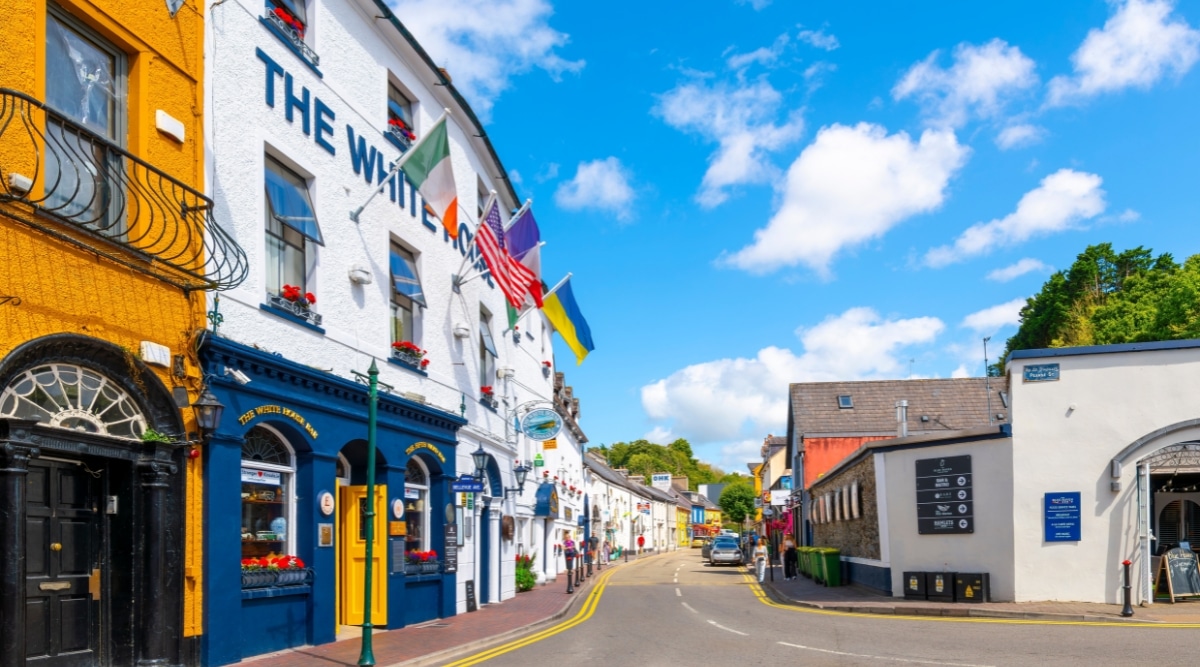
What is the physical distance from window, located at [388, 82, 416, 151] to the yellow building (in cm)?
670

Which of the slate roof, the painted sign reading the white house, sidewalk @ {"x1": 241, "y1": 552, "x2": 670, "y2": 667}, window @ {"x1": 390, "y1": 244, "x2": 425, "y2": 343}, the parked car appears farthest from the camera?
the parked car

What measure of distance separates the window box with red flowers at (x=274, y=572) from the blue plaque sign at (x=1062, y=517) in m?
15.2

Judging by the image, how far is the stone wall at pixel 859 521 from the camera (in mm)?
26094

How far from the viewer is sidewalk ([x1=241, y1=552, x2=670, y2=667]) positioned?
13555 millimetres

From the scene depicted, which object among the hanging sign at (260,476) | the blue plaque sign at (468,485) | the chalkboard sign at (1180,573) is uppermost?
the hanging sign at (260,476)

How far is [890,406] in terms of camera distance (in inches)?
1853

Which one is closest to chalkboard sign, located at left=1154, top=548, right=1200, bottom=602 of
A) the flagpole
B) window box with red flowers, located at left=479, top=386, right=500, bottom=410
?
window box with red flowers, located at left=479, top=386, right=500, bottom=410

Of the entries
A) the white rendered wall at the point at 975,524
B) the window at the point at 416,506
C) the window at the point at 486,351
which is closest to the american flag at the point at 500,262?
the window at the point at 486,351

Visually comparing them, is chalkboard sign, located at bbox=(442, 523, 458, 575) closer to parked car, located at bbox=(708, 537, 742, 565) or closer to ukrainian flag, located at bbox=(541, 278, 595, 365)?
ukrainian flag, located at bbox=(541, 278, 595, 365)

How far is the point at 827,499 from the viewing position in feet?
112

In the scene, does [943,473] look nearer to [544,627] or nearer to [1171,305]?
[544,627]

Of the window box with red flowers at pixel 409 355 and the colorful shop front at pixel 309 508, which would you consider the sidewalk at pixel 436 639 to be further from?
the window box with red flowers at pixel 409 355

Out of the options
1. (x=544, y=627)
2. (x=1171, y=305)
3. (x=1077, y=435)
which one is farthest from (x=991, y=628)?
(x=1171, y=305)

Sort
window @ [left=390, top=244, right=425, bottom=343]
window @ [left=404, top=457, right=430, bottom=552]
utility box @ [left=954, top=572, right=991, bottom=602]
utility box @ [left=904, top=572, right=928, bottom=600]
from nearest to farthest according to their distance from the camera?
window @ [left=390, top=244, right=425, bottom=343]
window @ [left=404, top=457, right=430, bottom=552]
utility box @ [left=954, top=572, right=991, bottom=602]
utility box @ [left=904, top=572, right=928, bottom=600]
